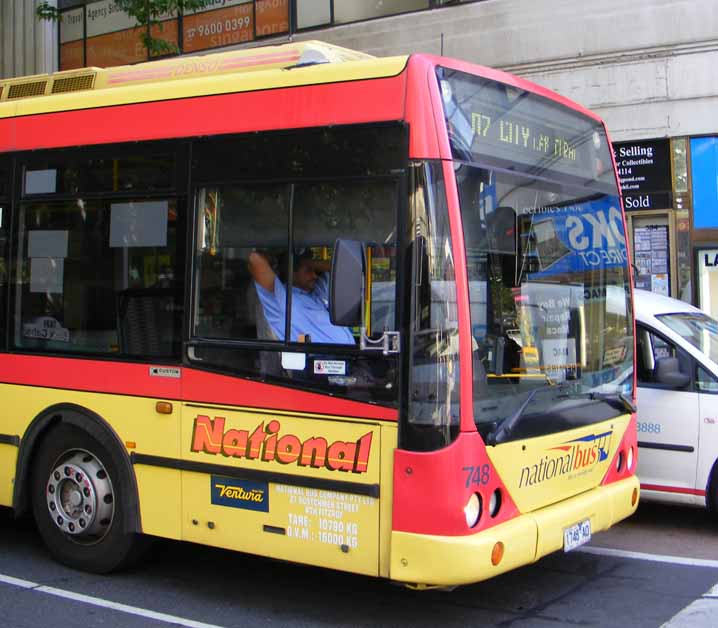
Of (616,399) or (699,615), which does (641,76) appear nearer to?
(616,399)

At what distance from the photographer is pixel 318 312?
18.1ft

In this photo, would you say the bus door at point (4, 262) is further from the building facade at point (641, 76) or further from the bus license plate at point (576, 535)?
the building facade at point (641, 76)

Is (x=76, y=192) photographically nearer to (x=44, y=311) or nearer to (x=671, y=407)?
(x=44, y=311)

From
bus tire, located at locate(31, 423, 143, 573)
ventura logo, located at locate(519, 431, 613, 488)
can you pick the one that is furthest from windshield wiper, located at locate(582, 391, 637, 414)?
bus tire, located at locate(31, 423, 143, 573)

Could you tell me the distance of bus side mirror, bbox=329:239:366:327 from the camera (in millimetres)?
4918

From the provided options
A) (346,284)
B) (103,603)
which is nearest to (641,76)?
(346,284)

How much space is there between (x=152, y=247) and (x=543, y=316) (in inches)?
99.2

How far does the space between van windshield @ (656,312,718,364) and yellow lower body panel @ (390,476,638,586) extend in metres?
2.82

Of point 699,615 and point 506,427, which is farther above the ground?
point 506,427

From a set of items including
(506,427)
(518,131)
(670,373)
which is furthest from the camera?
(670,373)

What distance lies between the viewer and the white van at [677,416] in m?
7.41

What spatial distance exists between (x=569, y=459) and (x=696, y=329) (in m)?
2.84

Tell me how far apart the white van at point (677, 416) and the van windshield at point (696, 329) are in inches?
0.5

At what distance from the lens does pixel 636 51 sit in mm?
13828
